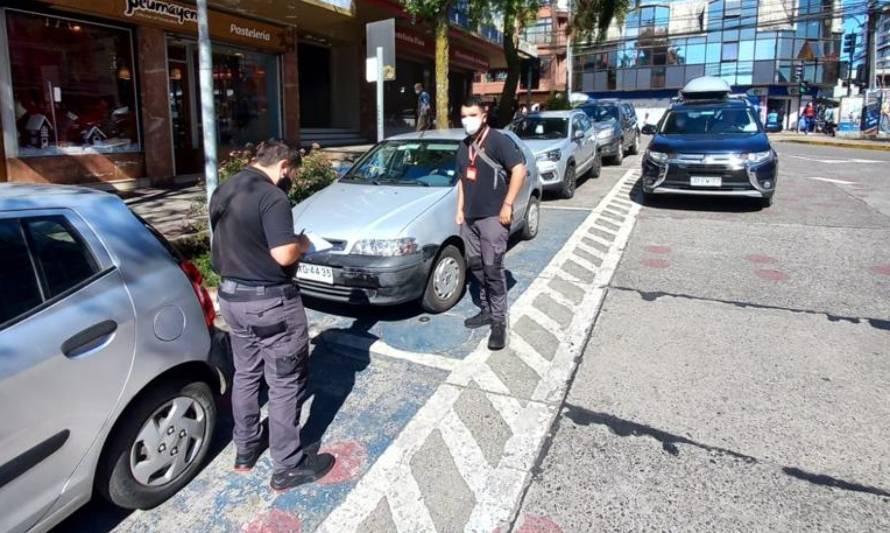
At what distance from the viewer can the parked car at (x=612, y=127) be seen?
15.9 meters

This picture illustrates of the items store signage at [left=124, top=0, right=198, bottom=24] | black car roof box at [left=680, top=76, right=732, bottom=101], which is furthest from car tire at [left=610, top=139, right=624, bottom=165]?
store signage at [left=124, top=0, right=198, bottom=24]

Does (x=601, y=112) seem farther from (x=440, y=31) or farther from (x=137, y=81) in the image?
(x=137, y=81)

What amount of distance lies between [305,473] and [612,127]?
15091mm

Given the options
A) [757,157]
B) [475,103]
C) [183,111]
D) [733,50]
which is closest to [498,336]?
[475,103]

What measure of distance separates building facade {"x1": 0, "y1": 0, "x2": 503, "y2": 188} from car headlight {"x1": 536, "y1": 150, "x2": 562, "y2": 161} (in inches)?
220

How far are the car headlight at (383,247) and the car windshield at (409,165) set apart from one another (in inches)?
47.8

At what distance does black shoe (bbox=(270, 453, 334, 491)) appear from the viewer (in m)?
3.01

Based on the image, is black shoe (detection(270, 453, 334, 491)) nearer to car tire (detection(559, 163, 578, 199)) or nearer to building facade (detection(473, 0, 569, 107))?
car tire (detection(559, 163, 578, 199))

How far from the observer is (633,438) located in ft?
11.2

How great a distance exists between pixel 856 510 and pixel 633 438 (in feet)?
3.50

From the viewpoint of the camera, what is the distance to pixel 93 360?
2.43m

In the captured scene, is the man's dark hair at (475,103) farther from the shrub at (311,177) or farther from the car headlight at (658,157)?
the car headlight at (658,157)

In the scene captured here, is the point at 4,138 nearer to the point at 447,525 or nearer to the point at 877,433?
the point at 447,525

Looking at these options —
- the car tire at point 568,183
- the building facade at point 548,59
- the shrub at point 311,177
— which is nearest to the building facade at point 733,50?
the building facade at point 548,59
